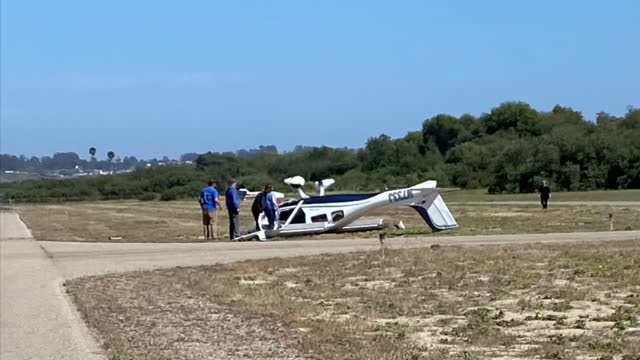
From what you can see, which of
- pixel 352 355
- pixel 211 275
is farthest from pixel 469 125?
pixel 352 355

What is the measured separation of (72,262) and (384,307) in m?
11.4

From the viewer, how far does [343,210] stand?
99.7ft

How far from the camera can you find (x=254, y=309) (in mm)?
14102

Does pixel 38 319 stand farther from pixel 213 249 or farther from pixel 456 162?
pixel 456 162

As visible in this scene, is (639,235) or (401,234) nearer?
(639,235)

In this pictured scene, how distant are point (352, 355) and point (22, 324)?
5190 mm

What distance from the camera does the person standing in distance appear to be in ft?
95.9

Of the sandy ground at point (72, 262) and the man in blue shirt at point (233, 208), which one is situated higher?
the man in blue shirt at point (233, 208)

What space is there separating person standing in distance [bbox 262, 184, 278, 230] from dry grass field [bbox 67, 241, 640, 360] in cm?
789

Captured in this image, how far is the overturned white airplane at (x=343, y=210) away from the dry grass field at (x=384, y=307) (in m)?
8.50

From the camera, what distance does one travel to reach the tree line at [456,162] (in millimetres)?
84750

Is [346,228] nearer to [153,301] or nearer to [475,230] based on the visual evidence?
[475,230]

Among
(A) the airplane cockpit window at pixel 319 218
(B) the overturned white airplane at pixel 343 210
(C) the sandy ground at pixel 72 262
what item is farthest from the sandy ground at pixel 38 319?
(A) the airplane cockpit window at pixel 319 218

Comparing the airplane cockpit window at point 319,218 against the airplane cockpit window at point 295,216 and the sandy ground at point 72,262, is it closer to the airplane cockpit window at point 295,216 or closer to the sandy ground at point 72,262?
the airplane cockpit window at point 295,216
